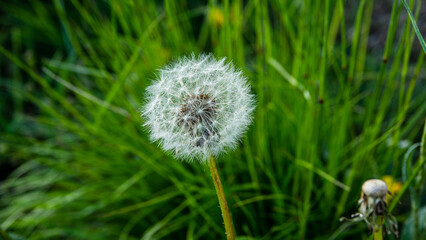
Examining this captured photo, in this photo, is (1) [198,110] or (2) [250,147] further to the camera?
(2) [250,147]

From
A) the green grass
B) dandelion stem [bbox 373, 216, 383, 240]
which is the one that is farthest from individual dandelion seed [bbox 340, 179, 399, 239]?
the green grass

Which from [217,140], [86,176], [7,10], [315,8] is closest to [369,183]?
[217,140]

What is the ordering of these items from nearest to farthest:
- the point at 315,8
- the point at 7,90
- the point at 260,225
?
the point at 315,8
the point at 260,225
the point at 7,90

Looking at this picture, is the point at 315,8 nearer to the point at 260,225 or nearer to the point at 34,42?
the point at 260,225

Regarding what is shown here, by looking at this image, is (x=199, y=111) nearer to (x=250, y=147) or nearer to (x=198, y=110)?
(x=198, y=110)

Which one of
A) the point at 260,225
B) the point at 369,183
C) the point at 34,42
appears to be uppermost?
the point at 34,42

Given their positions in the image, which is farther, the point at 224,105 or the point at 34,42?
the point at 34,42

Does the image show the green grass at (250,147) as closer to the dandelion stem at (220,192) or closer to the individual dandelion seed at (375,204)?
the individual dandelion seed at (375,204)

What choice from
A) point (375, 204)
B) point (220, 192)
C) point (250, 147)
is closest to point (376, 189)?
point (375, 204)
